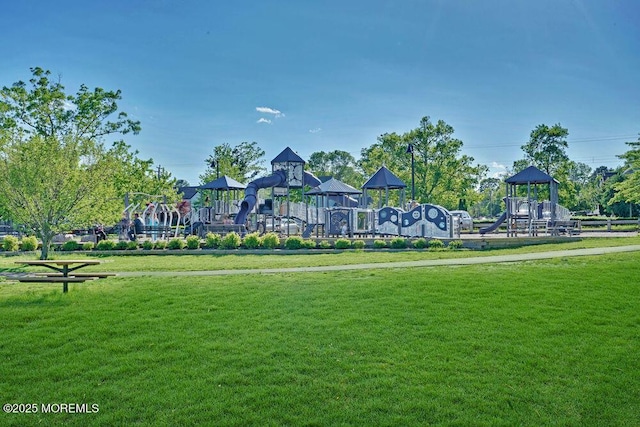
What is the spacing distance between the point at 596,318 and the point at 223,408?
648 centimetres

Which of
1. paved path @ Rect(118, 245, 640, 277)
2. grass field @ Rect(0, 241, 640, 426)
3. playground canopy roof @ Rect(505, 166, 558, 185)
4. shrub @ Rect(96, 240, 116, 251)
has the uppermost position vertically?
playground canopy roof @ Rect(505, 166, 558, 185)

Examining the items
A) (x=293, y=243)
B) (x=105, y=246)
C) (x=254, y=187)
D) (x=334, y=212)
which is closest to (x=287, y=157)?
(x=254, y=187)

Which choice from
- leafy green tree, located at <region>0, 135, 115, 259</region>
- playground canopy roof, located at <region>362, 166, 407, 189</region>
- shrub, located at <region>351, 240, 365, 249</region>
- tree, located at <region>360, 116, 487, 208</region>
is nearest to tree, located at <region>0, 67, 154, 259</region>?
leafy green tree, located at <region>0, 135, 115, 259</region>

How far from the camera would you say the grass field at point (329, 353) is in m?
5.03

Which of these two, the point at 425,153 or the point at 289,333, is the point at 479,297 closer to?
the point at 289,333

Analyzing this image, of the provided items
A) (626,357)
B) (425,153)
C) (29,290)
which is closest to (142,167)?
(425,153)

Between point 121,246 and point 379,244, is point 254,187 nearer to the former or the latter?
point 121,246

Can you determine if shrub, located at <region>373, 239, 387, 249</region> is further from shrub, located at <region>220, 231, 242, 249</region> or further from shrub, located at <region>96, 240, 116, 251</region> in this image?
shrub, located at <region>96, 240, 116, 251</region>

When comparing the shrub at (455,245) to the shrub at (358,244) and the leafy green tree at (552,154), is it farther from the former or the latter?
the leafy green tree at (552,154)

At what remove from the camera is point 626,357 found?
6492 millimetres

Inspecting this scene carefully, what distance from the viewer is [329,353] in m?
6.40

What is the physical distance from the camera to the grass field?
16.5ft

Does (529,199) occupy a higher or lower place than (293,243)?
higher

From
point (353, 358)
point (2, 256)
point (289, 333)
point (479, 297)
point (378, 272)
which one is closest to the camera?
point (353, 358)
